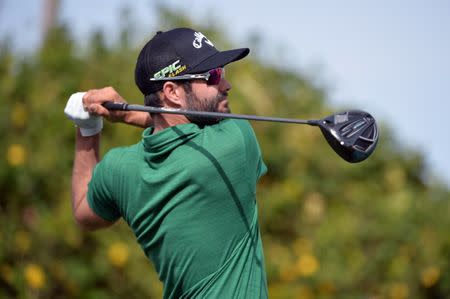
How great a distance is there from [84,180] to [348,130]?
4.68 ft

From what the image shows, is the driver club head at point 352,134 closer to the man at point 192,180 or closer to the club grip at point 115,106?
the man at point 192,180

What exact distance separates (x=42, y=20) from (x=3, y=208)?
4964 mm

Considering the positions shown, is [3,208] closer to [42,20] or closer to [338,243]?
[338,243]

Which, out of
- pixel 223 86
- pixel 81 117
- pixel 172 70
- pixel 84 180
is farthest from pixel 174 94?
pixel 84 180

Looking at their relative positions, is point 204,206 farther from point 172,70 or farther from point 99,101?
point 99,101

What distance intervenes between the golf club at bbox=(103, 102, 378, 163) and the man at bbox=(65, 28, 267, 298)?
0.17 metres

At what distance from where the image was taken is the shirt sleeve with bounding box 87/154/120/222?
378cm

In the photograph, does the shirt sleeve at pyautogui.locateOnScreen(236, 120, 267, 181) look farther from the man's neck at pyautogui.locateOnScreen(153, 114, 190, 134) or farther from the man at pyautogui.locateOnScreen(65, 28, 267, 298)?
the man's neck at pyautogui.locateOnScreen(153, 114, 190, 134)

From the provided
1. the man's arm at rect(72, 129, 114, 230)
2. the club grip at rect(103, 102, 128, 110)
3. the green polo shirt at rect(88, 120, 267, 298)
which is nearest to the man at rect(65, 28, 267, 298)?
the green polo shirt at rect(88, 120, 267, 298)

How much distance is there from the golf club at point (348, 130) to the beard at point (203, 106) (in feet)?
0.47

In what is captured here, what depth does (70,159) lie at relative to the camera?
8578 millimetres

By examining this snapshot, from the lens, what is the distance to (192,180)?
3.46m

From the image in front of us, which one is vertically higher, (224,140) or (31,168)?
(224,140)

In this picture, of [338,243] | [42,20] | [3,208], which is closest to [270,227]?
[338,243]
